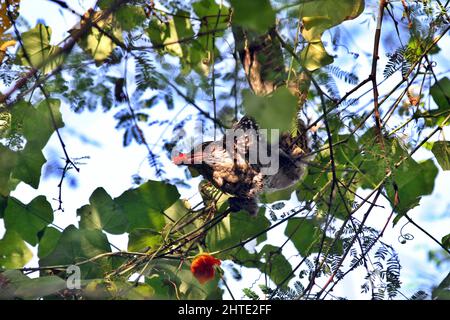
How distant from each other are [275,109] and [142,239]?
1.03m

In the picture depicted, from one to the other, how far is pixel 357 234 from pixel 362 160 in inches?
8.0

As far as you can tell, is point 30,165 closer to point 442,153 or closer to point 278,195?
point 278,195

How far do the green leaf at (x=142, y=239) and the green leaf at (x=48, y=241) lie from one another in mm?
234

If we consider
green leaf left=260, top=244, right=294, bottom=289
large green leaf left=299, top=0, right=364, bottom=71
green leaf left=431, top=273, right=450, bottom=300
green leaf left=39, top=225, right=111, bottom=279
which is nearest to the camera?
green leaf left=431, top=273, right=450, bottom=300

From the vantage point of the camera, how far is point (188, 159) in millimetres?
1584

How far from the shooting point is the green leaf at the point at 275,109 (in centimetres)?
81

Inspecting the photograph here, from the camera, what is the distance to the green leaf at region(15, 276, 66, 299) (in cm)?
135

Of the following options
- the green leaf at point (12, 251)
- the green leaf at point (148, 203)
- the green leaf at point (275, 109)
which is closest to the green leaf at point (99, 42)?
the green leaf at point (148, 203)

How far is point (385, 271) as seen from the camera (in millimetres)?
1453

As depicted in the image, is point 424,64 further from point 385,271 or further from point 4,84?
point 4,84

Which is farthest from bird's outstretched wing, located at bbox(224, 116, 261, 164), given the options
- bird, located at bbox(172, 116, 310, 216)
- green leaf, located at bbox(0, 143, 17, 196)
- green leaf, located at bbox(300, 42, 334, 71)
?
green leaf, located at bbox(0, 143, 17, 196)

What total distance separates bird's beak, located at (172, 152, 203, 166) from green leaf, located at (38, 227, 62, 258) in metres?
0.49

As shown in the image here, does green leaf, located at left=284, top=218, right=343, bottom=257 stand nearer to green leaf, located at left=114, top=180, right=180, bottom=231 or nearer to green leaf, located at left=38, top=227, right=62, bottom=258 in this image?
green leaf, located at left=114, top=180, right=180, bottom=231

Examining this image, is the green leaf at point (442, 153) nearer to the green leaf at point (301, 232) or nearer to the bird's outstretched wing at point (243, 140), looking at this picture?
the green leaf at point (301, 232)
